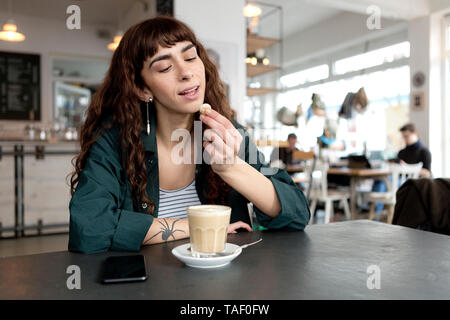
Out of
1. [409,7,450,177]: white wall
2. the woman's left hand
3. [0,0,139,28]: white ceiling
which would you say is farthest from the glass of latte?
[0,0,139,28]: white ceiling

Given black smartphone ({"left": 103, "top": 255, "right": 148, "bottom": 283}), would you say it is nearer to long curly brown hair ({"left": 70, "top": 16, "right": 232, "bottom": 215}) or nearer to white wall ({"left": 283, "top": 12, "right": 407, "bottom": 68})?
long curly brown hair ({"left": 70, "top": 16, "right": 232, "bottom": 215})

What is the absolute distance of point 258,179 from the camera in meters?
1.14

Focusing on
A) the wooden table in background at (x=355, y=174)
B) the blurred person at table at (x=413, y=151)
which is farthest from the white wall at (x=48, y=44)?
the blurred person at table at (x=413, y=151)

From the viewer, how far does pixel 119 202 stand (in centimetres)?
118

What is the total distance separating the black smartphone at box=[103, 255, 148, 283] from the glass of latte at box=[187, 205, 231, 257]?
0.12 meters

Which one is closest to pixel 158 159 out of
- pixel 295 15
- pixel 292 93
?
pixel 295 15

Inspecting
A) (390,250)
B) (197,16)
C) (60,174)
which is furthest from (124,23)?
(390,250)

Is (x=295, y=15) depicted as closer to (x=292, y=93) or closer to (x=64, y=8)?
(x=292, y=93)

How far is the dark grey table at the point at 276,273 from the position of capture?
0.61 metres

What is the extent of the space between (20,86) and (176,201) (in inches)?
261

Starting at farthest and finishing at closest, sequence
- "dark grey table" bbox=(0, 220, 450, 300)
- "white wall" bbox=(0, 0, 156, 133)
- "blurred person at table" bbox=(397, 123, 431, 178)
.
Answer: "white wall" bbox=(0, 0, 156, 133), "blurred person at table" bbox=(397, 123, 431, 178), "dark grey table" bbox=(0, 220, 450, 300)

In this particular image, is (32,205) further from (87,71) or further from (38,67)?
(87,71)

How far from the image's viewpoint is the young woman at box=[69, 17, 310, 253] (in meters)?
1.00

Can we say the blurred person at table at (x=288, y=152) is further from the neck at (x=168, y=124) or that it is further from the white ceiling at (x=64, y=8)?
the neck at (x=168, y=124)
